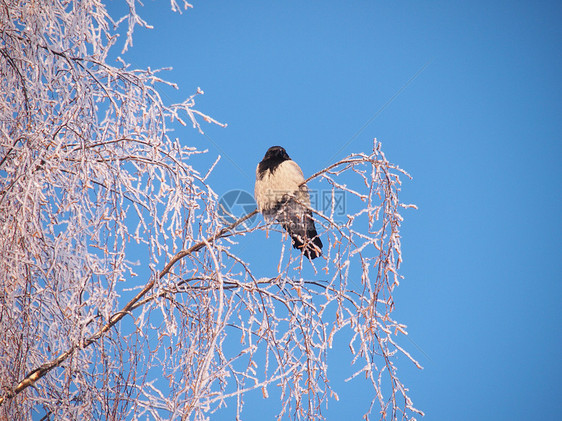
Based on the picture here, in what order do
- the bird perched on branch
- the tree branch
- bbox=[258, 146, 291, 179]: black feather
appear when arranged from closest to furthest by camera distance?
the tree branch < the bird perched on branch < bbox=[258, 146, 291, 179]: black feather

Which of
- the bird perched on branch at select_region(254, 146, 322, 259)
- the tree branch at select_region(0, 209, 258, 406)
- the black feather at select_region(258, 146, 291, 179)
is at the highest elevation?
the black feather at select_region(258, 146, 291, 179)

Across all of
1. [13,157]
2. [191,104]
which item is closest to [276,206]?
[191,104]

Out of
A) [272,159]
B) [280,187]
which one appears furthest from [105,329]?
[272,159]

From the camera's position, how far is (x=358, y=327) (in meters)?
1.44

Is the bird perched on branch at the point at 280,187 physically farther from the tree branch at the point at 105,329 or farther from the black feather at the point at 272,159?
the tree branch at the point at 105,329

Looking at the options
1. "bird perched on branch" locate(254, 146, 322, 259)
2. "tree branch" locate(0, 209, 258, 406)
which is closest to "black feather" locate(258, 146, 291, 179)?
"bird perched on branch" locate(254, 146, 322, 259)

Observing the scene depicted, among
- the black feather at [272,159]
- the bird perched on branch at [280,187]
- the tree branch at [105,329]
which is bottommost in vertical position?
the tree branch at [105,329]

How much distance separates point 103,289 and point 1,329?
1.22ft

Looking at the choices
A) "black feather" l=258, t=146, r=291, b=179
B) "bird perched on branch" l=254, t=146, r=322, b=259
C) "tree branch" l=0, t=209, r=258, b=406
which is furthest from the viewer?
"black feather" l=258, t=146, r=291, b=179

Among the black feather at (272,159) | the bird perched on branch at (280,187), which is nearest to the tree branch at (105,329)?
the bird perched on branch at (280,187)

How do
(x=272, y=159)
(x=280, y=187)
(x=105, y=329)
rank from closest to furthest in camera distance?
(x=105, y=329) < (x=280, y=187) < (x=272, y=159)

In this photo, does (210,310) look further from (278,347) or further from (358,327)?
(358,327)

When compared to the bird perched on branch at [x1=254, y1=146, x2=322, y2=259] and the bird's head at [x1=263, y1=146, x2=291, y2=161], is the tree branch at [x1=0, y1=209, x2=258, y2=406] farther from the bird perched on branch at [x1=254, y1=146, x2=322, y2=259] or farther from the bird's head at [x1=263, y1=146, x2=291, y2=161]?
the bird's head at [x1=263, y1=146, x2=291, y2=161]

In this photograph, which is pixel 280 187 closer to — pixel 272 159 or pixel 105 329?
pixel 272 159
